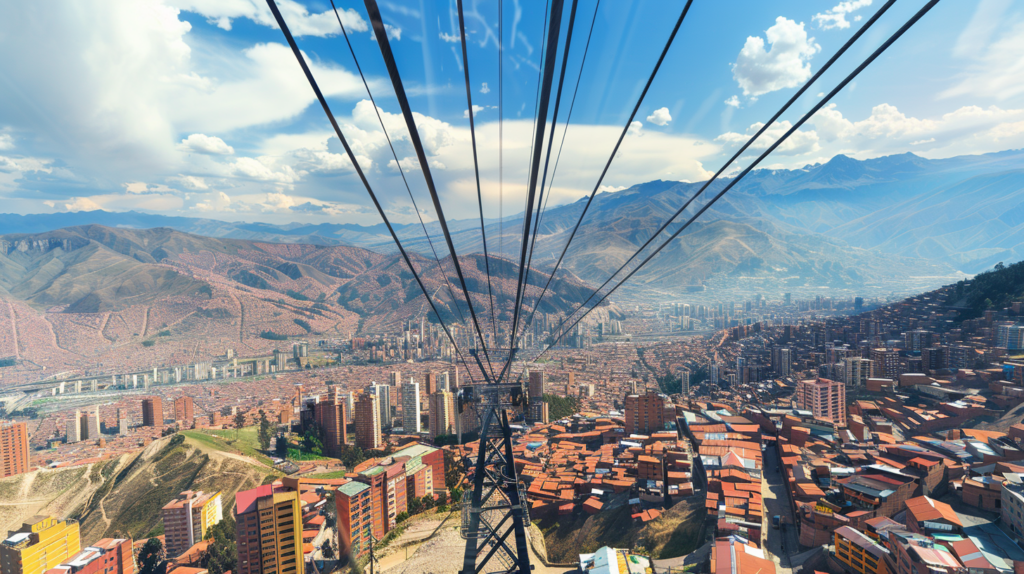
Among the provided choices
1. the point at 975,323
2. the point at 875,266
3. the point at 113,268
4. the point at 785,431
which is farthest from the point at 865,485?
the point at 875,266

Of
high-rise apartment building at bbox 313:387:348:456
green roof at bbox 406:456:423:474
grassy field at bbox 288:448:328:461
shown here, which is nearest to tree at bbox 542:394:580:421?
high-rise apartment building at bbox 313:387:348:456

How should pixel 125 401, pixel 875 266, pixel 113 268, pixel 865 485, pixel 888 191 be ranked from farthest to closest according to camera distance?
pixel 888 191 < pixel 875 266 < pixel 113 268 < pixel 125 401 < pixel 865 485

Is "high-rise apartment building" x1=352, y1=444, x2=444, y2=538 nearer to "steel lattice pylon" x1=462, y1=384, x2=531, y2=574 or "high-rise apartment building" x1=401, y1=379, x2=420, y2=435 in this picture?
"steel lattice pylon" x1=462, y1=384, x2=531, y2=574

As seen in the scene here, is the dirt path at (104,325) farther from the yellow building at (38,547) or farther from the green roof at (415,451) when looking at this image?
the green roof at (415,451)

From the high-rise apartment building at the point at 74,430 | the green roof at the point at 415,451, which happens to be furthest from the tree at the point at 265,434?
the high-rise apartment building at the point at 74,430

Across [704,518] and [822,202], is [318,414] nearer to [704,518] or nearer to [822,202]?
[704,518]

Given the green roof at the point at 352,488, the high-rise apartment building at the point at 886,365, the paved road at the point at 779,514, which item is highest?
the high-rise apartment building at the point at 886,365
